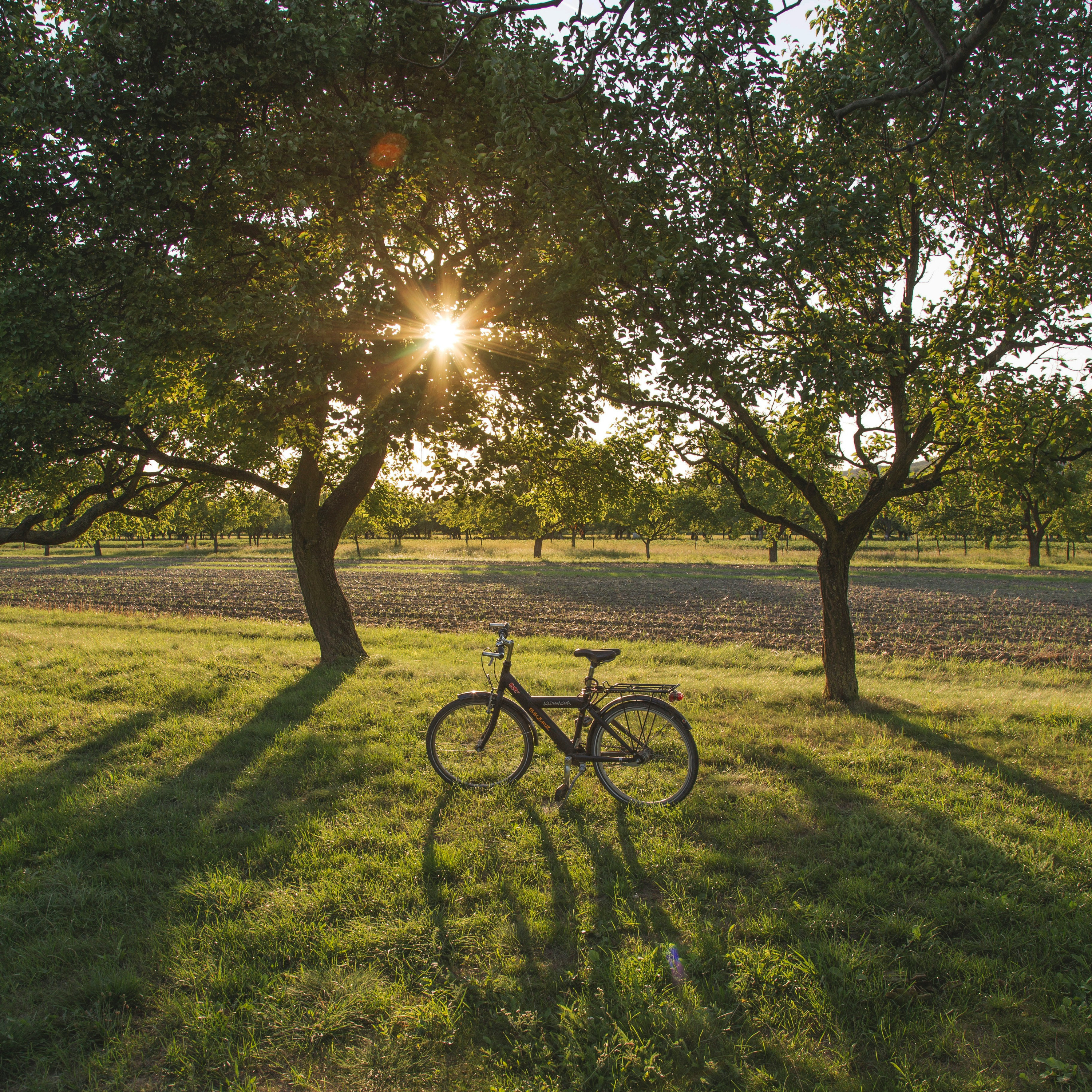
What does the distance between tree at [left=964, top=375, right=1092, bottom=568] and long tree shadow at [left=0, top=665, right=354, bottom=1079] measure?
831 centimetres

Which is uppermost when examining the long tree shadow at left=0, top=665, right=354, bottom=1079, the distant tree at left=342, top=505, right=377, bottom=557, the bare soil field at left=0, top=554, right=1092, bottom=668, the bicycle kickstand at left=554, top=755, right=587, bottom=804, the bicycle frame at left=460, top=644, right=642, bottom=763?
the distant tree at left=342, top=505, right=377, bottom=557

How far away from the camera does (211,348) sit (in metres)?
8.29

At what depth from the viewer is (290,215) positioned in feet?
27.1

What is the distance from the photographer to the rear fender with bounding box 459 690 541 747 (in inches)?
234

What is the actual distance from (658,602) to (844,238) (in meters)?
22.0

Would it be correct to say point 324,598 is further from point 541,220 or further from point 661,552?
point 661,552

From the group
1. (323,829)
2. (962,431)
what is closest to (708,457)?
(962,431)

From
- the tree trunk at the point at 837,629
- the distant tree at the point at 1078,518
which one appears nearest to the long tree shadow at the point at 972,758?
the tree trunk at the point at 837,629

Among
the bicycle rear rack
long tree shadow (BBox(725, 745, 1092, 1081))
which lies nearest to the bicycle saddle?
the bicycle rear rack

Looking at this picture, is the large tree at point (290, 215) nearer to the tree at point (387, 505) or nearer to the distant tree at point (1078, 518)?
the tree at point (387, 505)

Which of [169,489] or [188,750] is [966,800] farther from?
[169,489]

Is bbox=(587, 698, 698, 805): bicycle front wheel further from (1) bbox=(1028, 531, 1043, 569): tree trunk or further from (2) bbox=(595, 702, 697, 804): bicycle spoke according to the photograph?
(1) bbox=(1028, 531, 1043, 569): tree trunk

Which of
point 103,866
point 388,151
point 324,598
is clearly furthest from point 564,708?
point 324,598

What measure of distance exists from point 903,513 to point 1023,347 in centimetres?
342
